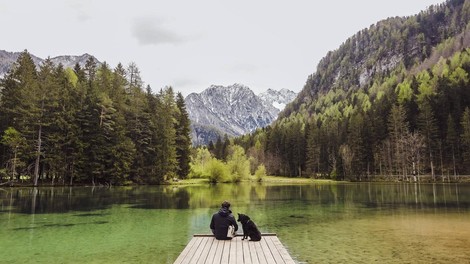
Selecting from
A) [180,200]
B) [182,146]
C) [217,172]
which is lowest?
[180,200]

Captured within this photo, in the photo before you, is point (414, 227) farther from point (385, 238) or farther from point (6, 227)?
point (6, 227)

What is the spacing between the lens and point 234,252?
12.4m

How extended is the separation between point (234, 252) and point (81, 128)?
68356 millimetres

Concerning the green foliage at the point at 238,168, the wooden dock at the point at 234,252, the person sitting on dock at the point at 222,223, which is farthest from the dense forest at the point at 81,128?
the wooden dock at the point at 234,252

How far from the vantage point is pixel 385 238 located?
743 inches

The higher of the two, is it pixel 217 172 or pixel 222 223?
pixel 217 172

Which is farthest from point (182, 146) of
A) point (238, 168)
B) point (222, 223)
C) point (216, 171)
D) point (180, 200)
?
point (222, 223)

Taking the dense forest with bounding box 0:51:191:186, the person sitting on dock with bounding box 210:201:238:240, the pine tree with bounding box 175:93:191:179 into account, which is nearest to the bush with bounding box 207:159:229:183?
the pine tree with bounding box 175:93:191:179

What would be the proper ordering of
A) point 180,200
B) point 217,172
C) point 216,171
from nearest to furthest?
point 180,200, point 216,171, point 217,172

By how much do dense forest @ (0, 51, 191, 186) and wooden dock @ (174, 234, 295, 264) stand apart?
187 feet

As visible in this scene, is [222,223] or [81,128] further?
[81,128]

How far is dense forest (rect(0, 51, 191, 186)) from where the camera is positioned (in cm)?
6538

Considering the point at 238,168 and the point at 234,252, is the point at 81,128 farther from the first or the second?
the point at 234,252

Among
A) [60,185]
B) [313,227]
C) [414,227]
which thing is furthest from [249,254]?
[60,185]
